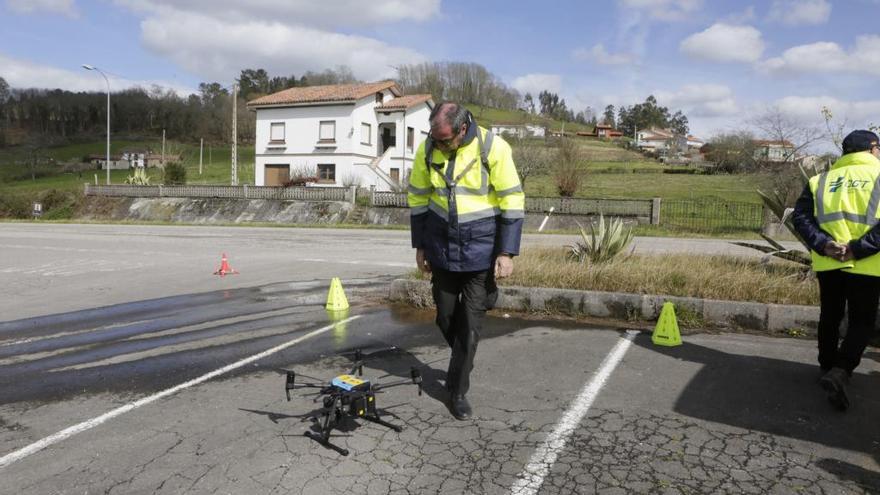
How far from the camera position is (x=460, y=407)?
3.92m

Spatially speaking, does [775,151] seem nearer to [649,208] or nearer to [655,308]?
[649,208]

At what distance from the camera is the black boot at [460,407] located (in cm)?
389

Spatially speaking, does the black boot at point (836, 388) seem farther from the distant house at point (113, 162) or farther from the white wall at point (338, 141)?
the distant house at point (113, 162)

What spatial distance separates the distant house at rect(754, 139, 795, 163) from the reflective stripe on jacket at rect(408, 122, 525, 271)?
26007 millimetres

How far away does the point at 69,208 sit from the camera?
38188mm

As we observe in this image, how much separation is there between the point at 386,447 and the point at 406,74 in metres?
82.4

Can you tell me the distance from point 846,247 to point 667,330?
177 cm

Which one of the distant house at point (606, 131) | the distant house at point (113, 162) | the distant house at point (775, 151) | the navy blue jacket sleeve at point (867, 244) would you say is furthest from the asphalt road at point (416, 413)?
the distant house at point (606, 131)

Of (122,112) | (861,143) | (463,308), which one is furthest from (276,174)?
(122,112)

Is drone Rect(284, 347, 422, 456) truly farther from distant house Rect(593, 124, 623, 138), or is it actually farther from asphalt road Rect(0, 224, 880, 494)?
distant house Rect(593, 124, 623, 138)

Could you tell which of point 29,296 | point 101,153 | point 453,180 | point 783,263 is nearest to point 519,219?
point 453,180

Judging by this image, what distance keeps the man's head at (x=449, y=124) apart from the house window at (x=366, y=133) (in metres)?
37.6

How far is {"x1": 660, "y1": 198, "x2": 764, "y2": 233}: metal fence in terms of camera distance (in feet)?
79.6

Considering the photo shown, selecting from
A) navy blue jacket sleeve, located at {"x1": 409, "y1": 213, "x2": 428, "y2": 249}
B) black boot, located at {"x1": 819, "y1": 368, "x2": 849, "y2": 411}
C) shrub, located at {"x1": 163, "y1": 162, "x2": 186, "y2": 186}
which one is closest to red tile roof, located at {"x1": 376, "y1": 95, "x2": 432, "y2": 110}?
shrub, located at {"x1": 163, "y1": 162, "x2": 186, "y2": 186}
